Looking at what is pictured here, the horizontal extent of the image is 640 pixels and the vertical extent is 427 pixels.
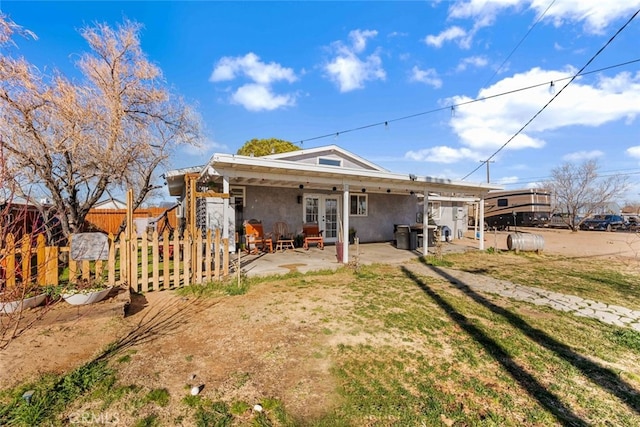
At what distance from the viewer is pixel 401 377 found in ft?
9.34

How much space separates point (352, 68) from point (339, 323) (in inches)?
474

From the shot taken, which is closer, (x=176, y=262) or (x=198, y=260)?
(x=176, y=262)

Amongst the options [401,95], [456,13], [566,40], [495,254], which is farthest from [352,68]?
[495,254]

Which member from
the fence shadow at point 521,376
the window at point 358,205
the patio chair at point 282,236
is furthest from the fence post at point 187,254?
the window at point 358,205

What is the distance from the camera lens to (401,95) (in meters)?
13.5

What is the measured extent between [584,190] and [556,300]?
26.7 meters

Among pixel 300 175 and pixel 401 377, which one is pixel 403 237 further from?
pixel 401 377

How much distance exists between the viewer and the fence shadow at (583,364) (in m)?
2.70

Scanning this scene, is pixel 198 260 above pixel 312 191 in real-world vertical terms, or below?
below

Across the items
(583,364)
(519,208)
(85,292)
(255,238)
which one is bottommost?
(583,364)

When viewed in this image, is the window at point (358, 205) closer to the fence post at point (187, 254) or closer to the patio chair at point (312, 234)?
the patio chair at point (312, 234)

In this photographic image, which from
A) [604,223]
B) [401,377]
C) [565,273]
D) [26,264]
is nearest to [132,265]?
[26,264]

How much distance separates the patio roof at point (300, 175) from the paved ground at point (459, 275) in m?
2.22

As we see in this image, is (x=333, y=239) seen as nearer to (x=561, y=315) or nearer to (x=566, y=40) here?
(x=561, y=315)
